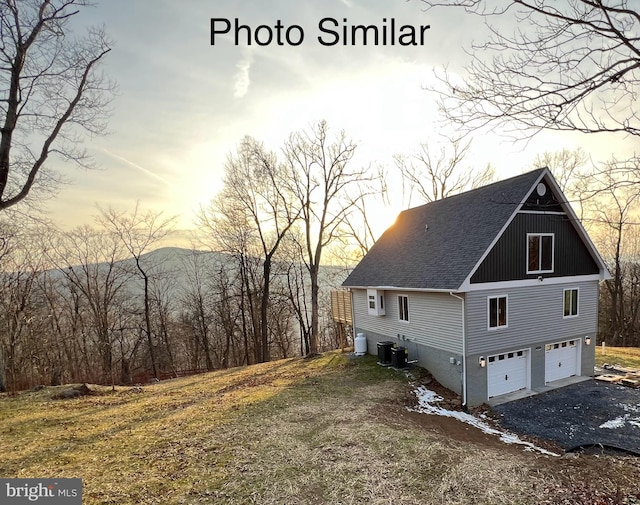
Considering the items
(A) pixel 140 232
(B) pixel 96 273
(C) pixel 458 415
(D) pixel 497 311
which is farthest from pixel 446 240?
(B) pixel 96 273

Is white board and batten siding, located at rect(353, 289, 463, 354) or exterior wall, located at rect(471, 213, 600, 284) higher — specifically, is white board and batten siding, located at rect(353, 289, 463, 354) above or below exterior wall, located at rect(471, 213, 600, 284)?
below

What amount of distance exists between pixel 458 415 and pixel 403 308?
474 centimetres

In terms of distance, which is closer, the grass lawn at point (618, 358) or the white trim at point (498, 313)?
the white trim at point (498, 313)

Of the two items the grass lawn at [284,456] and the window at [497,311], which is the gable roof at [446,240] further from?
the grass lawn at [284,456]

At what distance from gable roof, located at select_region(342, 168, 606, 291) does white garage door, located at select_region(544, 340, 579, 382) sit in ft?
12.2

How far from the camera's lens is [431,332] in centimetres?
1268

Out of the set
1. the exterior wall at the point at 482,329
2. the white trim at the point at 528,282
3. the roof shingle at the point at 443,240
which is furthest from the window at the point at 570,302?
the roof shingle at the point at 443,240

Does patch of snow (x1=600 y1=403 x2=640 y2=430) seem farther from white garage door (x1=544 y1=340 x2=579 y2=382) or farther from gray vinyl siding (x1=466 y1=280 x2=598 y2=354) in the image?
gray vinyl siding (x1=466 y1=280 x2=598 y2=354)

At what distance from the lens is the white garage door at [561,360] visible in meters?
13.2

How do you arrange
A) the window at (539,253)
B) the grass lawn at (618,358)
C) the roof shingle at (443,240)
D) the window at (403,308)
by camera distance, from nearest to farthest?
the roof shingle at (443,240) → the window at (539,253) → the window at (403,308) → the grass lawn at (618,358)

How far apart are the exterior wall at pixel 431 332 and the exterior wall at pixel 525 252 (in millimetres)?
1570

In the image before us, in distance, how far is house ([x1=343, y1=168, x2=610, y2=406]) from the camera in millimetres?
11383

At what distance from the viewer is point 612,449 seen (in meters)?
7.64

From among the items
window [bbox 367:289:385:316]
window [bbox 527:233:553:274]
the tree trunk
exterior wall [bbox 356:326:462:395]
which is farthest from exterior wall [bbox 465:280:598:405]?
the tree trunk
